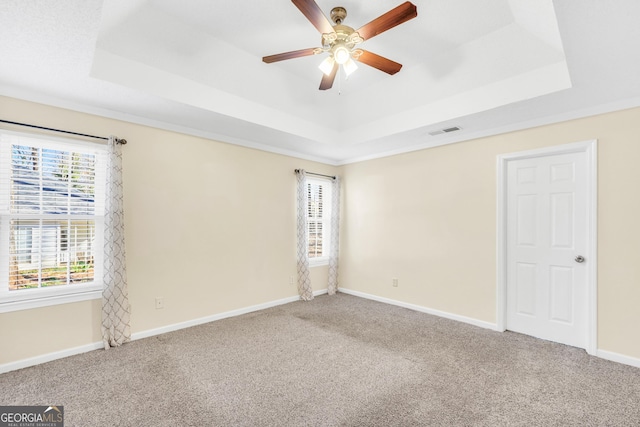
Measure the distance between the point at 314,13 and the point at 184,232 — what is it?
8.96ft

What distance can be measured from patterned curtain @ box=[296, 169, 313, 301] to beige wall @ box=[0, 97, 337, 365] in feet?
0.37

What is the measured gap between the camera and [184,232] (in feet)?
11.5

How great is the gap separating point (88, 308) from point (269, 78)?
298cm

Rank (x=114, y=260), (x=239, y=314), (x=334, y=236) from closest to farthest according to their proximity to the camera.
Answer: (x=114, y=260), (x=239, y=314), (x=334, y=236)

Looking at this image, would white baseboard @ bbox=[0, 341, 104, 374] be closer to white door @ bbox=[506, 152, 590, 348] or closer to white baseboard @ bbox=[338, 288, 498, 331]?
white baseboard @ bbox=[338, 288, 498, 331]

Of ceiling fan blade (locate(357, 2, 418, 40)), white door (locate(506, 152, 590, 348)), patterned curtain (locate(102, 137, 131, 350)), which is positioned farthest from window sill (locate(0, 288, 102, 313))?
white door (locate(506, 152, 590, 348))

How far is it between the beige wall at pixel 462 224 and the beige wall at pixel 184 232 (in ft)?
4.43

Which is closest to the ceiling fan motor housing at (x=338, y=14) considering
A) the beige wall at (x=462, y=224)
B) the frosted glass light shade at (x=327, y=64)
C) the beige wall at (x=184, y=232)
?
the frosted glass light shade at (x=327, y=64)

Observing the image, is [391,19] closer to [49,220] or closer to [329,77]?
[329,77]

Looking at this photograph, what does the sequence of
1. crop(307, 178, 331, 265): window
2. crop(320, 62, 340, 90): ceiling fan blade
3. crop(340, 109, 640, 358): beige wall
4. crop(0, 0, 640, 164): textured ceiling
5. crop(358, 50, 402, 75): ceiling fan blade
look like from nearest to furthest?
crop(0, 0, 640, 164): textured ceiling → crop(358, 50, 402, 75): ceiling fan blade → crop(320, 62, 340, 90): ceiling fan blade → crop(340, 109, 640, 358): beige wall → crop(307, 178, 331, 265): window

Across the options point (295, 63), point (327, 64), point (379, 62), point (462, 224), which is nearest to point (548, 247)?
point (462, 224)

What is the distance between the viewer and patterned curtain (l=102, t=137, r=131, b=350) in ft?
9.50

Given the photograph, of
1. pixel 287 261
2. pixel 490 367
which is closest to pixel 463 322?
pixel 490 367

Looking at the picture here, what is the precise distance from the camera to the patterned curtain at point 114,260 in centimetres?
290
